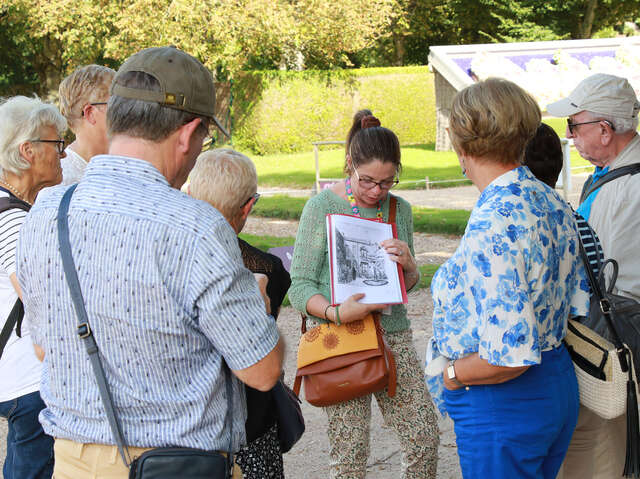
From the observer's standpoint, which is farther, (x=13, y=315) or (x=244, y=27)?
(x=244, y=27)

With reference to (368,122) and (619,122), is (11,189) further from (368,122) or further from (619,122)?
(619,122)

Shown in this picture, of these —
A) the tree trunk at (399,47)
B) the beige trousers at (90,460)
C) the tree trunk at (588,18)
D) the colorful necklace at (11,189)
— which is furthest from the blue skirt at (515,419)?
the tree trunk at (399,47)

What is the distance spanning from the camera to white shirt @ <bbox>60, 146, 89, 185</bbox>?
3.23 meters

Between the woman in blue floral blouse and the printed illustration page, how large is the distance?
25.6 inches

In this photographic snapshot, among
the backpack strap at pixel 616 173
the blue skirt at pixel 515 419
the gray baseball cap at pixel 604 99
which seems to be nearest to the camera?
the blue skirt at pixel 515 419

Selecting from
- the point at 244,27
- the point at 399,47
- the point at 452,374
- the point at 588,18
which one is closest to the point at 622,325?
the point at 452,374

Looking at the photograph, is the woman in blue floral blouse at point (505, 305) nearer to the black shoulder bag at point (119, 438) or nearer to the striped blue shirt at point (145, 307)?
the striped blue shirt at point (145, 307)

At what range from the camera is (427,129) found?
30000mm

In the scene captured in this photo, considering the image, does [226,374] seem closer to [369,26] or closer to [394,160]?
[394,160]

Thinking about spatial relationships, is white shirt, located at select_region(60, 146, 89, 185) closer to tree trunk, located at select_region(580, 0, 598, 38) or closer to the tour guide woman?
the tour guide woman

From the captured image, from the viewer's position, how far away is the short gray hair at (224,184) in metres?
2.39

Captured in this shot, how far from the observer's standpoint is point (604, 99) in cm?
353

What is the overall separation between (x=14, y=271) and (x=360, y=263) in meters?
1.37

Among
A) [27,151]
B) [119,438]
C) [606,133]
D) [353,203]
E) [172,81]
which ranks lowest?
[119,438]
